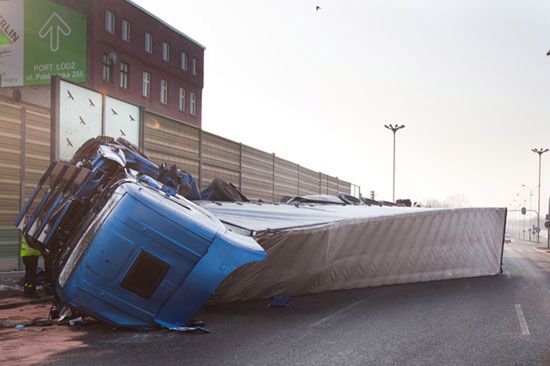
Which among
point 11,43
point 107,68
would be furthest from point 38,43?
point 107,68

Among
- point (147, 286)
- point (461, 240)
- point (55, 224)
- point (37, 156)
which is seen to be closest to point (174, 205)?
point (147, 286)

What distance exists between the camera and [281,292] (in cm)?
1145

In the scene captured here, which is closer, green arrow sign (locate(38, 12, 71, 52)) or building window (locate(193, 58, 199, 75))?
green arrow sign (locate(38, 12, 71, 52))

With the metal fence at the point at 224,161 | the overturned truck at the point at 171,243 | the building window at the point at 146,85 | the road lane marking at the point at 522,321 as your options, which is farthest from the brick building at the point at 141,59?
the road lane marking at the point at 522,321

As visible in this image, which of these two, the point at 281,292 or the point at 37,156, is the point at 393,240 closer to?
the point at 281,292

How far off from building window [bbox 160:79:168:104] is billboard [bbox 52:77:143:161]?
91.3ft

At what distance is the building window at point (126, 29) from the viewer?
123 feet

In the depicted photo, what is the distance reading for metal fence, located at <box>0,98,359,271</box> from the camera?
12430 mm

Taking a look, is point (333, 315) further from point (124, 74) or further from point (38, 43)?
point (124, 74)

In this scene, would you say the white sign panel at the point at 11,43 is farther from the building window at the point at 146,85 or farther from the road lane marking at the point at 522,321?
the road lane marking at the point at 522,321

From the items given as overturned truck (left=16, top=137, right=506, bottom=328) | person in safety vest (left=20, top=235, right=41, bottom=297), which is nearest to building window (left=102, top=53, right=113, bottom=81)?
overturned truck (left=16, top=137, right=506, bottom=328)

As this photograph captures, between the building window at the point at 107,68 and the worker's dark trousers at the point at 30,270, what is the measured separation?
1067 inches

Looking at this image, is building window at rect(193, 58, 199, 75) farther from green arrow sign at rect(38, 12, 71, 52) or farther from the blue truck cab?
the blue truck cab

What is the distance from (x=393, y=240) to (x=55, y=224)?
328 inches
